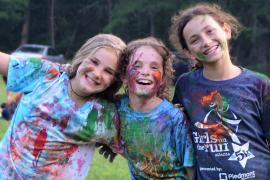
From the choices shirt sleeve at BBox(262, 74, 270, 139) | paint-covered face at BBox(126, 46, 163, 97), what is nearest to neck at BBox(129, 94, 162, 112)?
paint-covered face at BBox(126, 46, 163, 97)

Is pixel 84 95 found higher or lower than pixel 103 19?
higher

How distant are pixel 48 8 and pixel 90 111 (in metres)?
38.8

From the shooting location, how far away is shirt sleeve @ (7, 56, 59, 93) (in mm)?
3242

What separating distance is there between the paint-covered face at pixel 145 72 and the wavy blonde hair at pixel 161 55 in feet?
0.09

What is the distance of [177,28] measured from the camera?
329 centimetres

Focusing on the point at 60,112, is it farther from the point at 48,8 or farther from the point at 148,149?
the point at 48,8

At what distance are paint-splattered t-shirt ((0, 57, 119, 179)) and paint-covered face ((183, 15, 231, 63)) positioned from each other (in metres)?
0.61

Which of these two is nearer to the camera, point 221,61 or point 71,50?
point 221,61

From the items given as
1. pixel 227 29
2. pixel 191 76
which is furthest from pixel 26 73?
pixel 227 29

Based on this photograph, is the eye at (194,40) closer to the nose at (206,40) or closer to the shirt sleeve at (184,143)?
the nose at (206,40)

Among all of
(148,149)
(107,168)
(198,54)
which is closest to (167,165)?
(148,149)

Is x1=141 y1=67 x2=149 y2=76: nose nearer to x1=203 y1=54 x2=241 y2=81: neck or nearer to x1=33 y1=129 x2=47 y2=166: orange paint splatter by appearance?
x1=203 y1=54 x2=241 y2=81: neck

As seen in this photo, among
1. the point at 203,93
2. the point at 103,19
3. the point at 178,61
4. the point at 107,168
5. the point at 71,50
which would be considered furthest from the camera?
the point at 103,19

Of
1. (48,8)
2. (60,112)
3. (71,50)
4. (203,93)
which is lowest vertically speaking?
(71,50)
